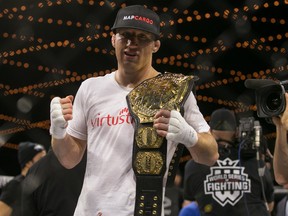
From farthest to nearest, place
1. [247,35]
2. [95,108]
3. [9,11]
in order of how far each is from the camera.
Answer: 1. [247,35]
2. [9,11]
3. [95,108]

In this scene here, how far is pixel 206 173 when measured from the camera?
115 inches

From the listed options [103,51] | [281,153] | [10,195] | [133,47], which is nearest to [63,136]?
[133,47]

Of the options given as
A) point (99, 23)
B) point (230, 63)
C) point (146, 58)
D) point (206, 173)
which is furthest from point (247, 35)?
point (146, 58)

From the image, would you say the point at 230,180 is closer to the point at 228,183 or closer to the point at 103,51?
the point at 228,183

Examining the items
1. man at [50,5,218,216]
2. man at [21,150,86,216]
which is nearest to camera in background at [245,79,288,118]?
man at [50,5,218,216]

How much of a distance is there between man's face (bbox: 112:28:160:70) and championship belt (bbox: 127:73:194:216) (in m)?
0.07

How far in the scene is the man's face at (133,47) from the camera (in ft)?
5.35

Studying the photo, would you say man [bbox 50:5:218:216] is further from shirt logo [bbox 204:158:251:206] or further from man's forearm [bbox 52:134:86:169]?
shirt logo [bbox 204:158:251:206]

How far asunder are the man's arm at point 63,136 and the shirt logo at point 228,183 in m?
1.28

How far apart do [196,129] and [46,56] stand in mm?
2846

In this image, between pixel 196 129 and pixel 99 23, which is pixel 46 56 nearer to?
pixel 99 23

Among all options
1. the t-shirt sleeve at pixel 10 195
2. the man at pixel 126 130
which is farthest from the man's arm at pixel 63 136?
the t-shirt sleeve at pixel 10 195

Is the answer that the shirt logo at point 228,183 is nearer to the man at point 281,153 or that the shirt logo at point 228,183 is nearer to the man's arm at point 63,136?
the man at point 281,153

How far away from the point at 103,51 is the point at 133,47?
245 centimetres
